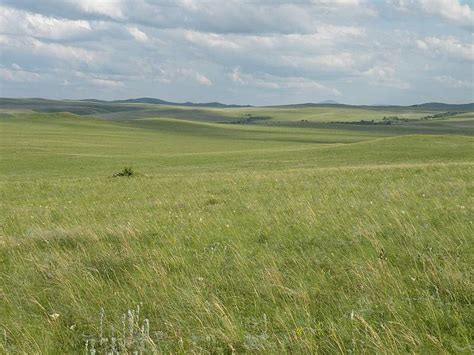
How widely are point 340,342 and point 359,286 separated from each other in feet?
4.86

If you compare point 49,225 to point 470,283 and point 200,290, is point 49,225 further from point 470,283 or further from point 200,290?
point 470,283

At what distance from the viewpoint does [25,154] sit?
5975 centimetres

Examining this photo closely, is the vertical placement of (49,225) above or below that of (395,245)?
below

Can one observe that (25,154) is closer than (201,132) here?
Yes

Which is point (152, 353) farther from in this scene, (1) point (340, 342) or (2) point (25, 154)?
(2) point (25, 154)

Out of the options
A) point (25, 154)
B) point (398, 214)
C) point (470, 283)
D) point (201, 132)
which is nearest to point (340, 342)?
point (470, 283)

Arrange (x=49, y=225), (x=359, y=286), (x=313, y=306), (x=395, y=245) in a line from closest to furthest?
(x=313, y=306) → (x=359, y=286) → (x=395, y=245) → (x=49, y=225)

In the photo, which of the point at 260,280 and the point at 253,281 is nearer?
the point at 253,281

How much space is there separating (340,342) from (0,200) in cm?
2079

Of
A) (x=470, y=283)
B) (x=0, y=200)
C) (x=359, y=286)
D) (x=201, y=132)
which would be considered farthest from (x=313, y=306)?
(x=201, y=132)

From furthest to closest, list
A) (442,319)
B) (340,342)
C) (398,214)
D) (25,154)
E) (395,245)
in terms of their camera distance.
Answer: (25,154) < (398,214) < (395,245) < (442,319) < (340,342)

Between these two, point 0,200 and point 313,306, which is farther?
point 0,200

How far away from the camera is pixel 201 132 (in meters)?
144

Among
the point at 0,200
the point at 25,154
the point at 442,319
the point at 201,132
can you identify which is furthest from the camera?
the point at 201,132
